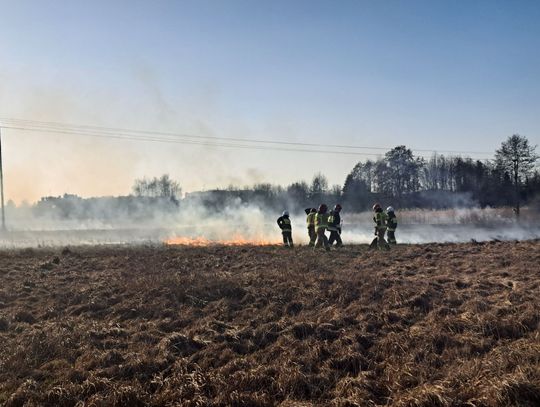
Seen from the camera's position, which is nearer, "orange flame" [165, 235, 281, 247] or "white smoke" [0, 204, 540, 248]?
"orange flame" [165, 235, 281, 247]

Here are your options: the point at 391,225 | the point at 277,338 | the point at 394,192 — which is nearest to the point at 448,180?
the point at 394,192

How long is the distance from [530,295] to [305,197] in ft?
181

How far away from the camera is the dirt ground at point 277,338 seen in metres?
5.99

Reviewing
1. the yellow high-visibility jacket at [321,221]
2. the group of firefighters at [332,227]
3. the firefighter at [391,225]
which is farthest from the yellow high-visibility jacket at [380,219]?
the yellow high-visibility jacket at [321,221]

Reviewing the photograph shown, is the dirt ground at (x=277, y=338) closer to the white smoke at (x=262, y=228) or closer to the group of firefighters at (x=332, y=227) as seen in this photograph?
the group of firefighters at (x=332, y=227)

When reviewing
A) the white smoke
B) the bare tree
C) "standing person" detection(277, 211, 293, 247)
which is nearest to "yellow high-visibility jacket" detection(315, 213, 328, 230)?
"standing person" detection(277, 211, 293, 247)

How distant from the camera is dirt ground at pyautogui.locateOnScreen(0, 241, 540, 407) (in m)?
5.99

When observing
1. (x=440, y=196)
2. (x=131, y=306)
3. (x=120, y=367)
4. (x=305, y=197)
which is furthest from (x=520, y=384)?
(x=305, y=197)

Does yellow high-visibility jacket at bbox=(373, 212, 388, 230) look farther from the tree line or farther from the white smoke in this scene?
the tree line

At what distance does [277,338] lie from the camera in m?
7.81

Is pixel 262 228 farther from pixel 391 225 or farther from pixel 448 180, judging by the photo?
pixel 448 180

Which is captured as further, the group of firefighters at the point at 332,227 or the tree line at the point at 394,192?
the tree line at the point at 394,192

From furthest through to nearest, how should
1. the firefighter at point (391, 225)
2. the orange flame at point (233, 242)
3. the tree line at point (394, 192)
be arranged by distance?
the tree line at point (394, 192) → the orange flame at point (233, 242) → the firefighter at point (391, 225)

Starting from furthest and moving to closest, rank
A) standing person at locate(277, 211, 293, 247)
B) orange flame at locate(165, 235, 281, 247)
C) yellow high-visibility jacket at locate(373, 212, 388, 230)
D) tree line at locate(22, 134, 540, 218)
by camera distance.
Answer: tree line at locate(22, 134, 540, 218) < orange flame at locate(165, 235, 281, 247) < standing person at locate(277, 211, 293, 247) < yellow high-visibility jacket at locate(373, 212, 388, 230)
